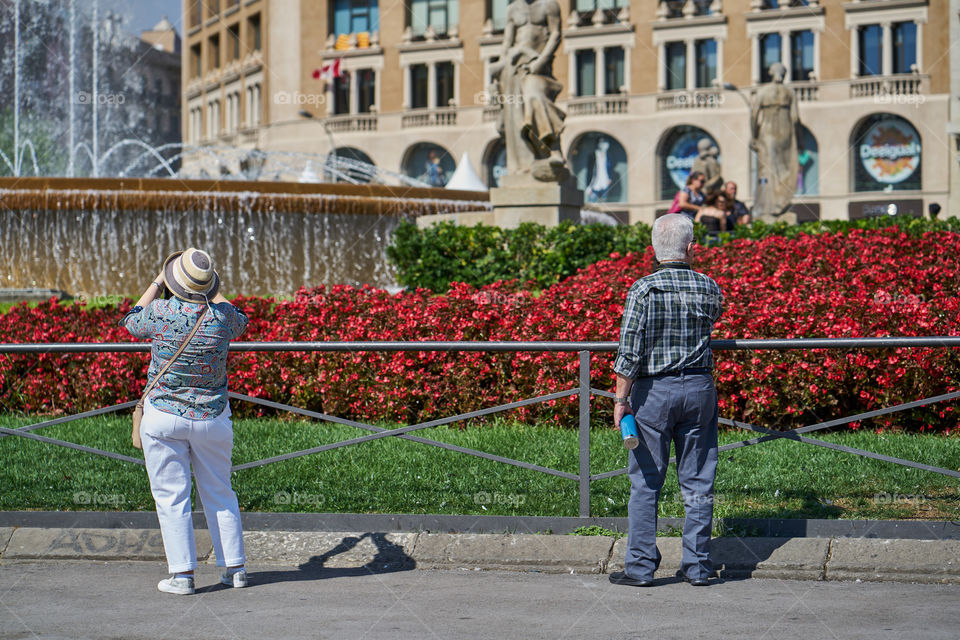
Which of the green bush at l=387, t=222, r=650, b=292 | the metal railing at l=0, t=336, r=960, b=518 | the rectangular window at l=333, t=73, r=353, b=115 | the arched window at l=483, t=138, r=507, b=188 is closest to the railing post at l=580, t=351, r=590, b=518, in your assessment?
the metal railing at l=0, t=336, r=960, b=518

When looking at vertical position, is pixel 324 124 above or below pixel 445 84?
below

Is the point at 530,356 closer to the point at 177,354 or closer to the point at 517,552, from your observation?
the point at 517,552

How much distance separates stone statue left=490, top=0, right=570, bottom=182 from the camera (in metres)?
16.8

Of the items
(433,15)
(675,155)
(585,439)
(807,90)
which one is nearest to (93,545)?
(585,439)

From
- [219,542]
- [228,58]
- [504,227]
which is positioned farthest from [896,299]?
[228,58]

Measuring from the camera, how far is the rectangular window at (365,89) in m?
63.1

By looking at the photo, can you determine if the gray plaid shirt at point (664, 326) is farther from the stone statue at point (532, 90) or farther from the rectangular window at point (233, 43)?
the rectangular window at point (233, 43)

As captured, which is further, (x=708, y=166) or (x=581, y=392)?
(x=708, y=166)

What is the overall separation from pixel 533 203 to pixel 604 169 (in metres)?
39.7

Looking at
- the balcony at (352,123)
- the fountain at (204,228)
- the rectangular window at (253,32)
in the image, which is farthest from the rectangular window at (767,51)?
the fountain at (204,228)

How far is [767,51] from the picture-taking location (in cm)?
5462

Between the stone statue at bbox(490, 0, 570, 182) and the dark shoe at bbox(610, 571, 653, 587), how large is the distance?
37.4 feet

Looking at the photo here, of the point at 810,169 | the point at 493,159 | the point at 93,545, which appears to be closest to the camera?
the point at 93,545

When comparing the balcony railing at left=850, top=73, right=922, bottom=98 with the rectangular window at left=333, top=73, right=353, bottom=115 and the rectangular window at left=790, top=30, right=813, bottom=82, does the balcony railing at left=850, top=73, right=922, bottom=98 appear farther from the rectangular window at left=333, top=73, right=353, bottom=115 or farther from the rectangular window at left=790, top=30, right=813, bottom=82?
the rectangular window at left=333, top=73, right=353, bottom=115
